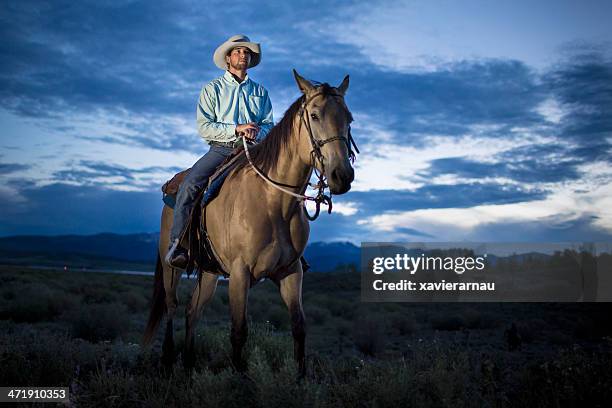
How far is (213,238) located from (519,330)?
607 inches

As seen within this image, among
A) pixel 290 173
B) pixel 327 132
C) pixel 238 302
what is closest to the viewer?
pixel 327 132

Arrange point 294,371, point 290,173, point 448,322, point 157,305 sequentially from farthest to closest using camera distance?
point 448,322 < point 157,305 < point 290,173 < point 294,371

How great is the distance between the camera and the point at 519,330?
1903 centimetres

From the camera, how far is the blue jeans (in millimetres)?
7195

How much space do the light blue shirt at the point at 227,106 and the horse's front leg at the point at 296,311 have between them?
2.05m

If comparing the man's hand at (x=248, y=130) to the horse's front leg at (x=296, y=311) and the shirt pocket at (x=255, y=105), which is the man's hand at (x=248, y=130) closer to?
the shirt pocket at (x=255, y=105)

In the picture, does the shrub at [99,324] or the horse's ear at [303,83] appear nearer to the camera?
the horse's ear at [303,83]

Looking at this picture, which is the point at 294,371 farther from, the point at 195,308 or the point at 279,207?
the point at 195,308

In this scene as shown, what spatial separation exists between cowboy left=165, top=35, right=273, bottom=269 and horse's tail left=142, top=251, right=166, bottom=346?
1.77 meters

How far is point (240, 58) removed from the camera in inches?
288

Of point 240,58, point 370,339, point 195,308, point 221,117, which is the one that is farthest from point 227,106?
point 370,339

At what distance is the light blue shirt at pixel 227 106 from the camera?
7.21 metres

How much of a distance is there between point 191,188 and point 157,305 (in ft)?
9.07

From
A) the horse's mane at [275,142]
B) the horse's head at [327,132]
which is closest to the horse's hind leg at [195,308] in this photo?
the horse's mane at [275,142]
